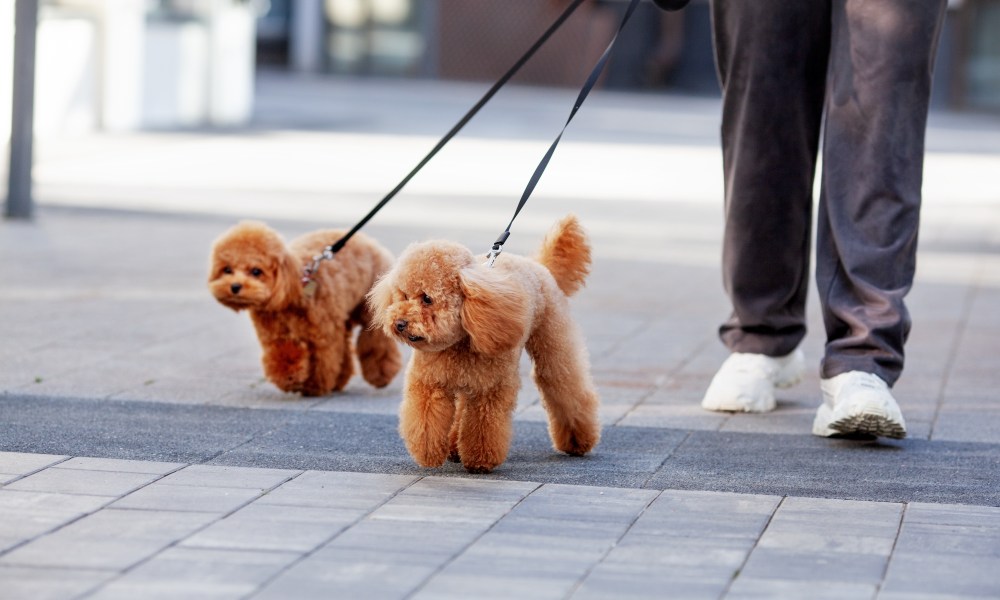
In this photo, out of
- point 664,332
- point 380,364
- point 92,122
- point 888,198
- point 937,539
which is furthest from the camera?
point 92,122

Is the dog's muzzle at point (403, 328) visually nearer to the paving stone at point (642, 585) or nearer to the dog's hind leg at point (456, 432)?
the dog's hind leg at point (456, 432)

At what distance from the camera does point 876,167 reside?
14.5ft

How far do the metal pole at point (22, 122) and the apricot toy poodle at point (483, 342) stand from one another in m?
6.21

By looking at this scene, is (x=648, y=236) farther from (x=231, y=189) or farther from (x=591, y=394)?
(x=591, y=394)

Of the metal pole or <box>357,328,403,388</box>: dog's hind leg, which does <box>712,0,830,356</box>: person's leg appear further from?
the metal pole

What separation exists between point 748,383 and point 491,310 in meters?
1.54

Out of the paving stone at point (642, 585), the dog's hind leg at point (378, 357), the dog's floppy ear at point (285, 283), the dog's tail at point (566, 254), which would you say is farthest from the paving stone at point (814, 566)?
the dog's hind leg at point (378, 357)

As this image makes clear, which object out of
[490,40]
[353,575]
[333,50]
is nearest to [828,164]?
[353,575]

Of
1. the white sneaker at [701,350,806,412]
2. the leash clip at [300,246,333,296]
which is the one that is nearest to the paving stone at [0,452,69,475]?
the leash clip at [300,246,333,296]

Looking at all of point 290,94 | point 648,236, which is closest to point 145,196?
point 648,236

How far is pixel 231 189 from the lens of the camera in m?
11.9

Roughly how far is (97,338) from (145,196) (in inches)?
216

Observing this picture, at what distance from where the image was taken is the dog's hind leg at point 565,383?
3951 millimetres

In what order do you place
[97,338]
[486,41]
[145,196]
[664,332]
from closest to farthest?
[97,338]
[664,332]
[145,196]
[486,41]
